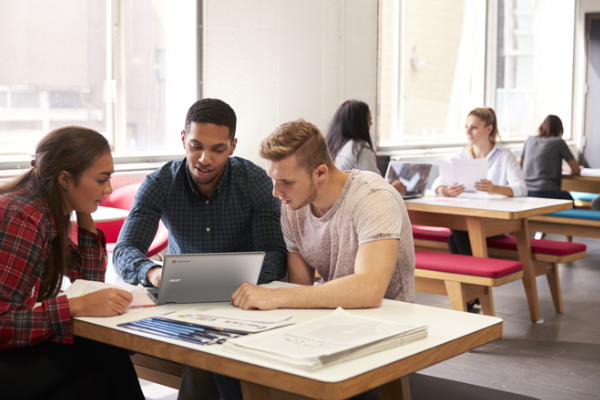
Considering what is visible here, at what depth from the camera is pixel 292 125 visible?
1.95 metres

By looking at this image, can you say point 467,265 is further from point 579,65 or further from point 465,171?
point 579,65

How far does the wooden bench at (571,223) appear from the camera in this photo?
5207 mm

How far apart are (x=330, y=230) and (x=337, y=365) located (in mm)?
816

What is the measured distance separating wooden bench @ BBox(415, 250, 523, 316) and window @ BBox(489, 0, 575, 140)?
17.9 ft

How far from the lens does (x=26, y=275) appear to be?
1707 mm

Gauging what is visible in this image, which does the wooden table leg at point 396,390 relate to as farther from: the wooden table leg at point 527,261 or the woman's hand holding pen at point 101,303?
the wooden table leg at point 527,261

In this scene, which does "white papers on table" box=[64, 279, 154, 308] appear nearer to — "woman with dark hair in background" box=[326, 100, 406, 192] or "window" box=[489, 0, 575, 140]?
"woman with dark hair in background" box=[326, 100, 406, 192]

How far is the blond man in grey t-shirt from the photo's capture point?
68.9 inches

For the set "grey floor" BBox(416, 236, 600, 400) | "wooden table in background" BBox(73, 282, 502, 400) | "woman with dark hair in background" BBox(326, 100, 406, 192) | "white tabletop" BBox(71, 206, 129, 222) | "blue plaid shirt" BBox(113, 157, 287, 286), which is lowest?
"grey floor" BBox(416, 236, 600, 400)

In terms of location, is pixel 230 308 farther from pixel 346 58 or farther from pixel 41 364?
pixel 346 58

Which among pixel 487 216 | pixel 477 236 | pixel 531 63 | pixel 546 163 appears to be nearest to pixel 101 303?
pixel 487 216

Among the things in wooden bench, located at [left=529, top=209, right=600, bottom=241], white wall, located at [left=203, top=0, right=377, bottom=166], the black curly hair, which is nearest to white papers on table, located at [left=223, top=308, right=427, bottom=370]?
the black curly hair

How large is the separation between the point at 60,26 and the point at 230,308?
10.3 ft

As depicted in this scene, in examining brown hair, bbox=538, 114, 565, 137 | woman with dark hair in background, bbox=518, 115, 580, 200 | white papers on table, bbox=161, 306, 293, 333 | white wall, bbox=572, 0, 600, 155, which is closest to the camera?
white papers on table, bbox=161, 306, 293, 333
